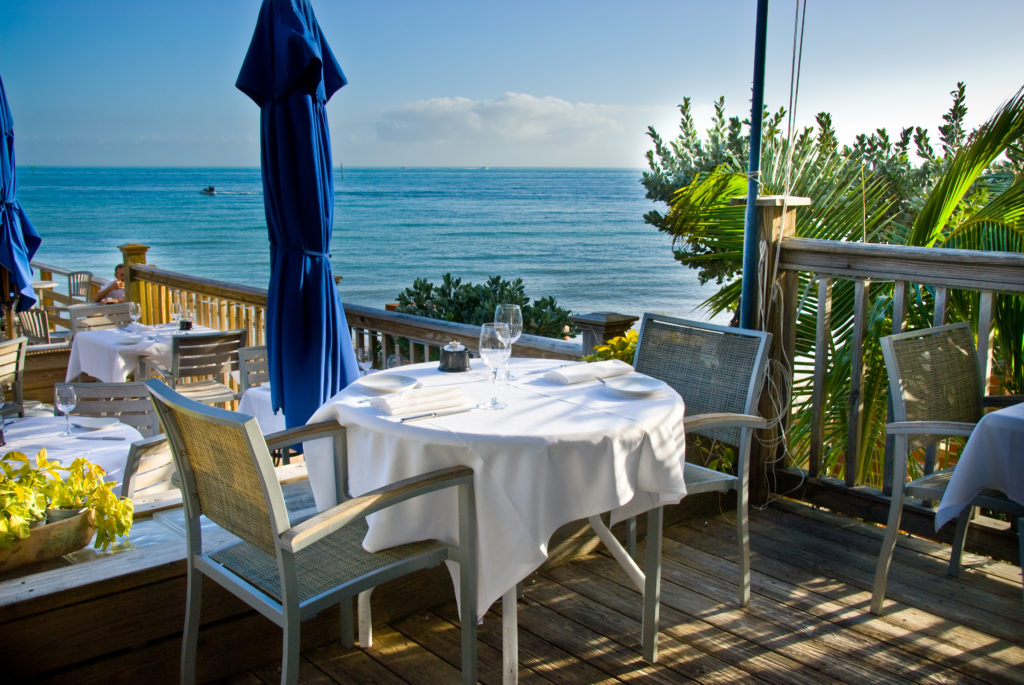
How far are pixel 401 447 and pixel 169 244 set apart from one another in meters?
36.6

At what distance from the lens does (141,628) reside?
2.28 meters

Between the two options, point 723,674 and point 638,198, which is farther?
point 638,198

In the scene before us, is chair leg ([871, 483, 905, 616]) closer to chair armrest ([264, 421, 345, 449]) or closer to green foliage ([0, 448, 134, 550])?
chair armrest ([264, 421, 345, 449])

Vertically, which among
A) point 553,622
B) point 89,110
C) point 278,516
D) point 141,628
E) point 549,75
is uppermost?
point 549,75

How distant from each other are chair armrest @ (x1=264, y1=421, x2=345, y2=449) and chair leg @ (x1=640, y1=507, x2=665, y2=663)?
965 millimetres

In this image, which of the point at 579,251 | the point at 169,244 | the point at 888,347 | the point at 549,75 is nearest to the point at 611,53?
the point at 549,75

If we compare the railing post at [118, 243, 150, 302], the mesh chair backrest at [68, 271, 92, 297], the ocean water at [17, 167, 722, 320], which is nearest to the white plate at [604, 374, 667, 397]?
the railing post at [118, 243, 150, 302]

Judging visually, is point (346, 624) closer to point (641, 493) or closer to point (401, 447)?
point (401, 447)

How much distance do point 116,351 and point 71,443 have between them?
8.67 feet

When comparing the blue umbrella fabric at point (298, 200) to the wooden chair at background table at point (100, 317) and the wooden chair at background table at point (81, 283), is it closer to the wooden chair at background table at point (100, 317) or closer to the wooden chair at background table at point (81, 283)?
the wooden chair at background table at point (100, 317)

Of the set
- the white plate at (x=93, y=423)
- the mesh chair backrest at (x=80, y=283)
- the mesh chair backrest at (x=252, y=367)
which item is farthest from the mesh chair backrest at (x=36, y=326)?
the white plate at (x=93, y=423)

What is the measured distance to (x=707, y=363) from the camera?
9.78 ft

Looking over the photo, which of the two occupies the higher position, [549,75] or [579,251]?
[549,75]

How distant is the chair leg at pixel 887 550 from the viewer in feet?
8.87
